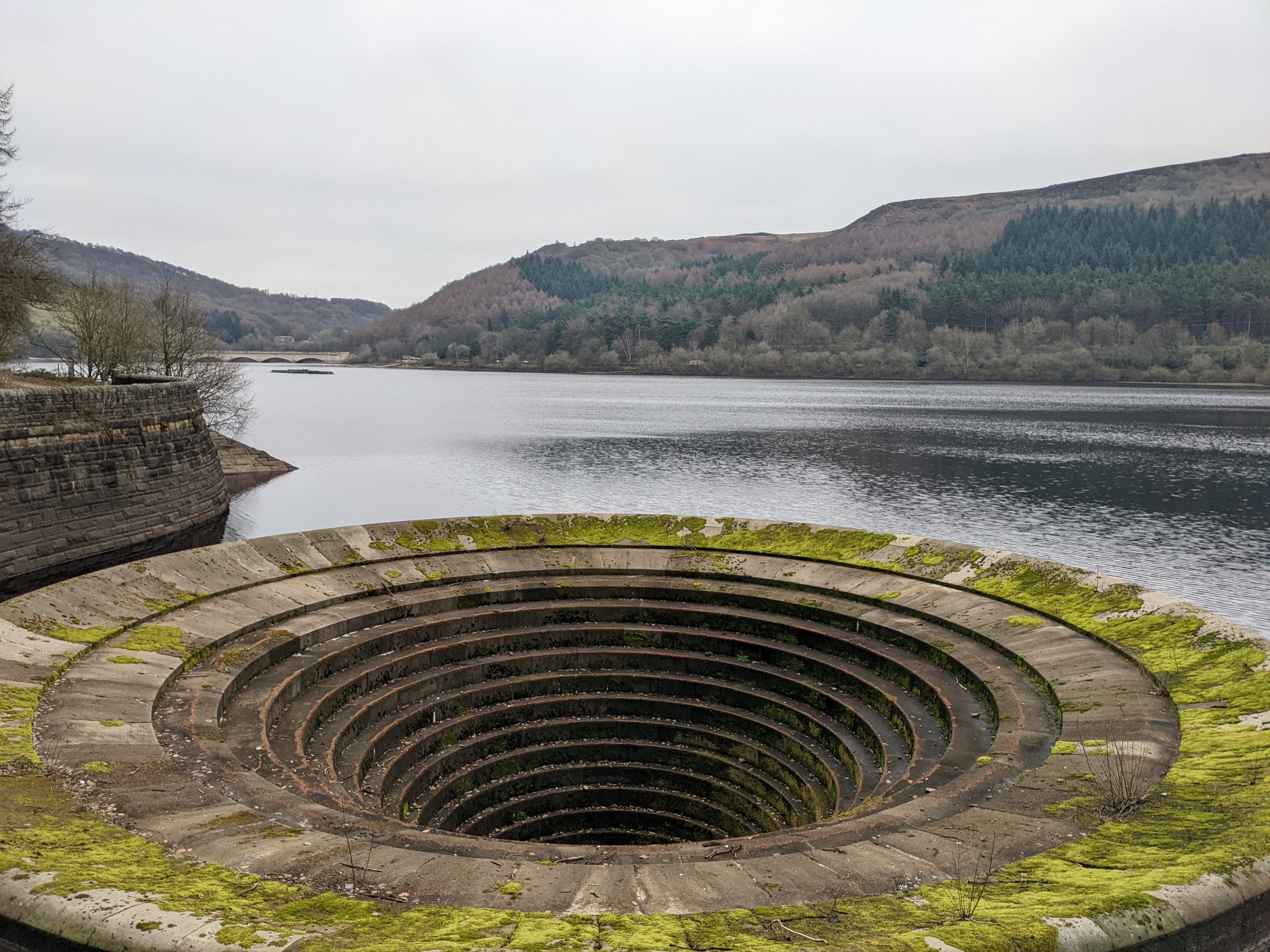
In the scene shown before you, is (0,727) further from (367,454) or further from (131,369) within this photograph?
(367,454)

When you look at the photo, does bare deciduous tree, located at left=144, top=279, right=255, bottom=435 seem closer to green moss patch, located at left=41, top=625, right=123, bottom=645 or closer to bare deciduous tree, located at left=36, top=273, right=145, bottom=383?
bare deciduous tree, located at left=36, top=273, right=145, bottom=383

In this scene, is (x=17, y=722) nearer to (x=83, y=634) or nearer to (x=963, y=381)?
(x=83, y=634)

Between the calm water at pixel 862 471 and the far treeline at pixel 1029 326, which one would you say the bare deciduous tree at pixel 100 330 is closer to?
the calm water at pixel 862 471

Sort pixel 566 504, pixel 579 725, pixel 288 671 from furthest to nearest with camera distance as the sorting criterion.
A: pixel 566 504 → pixel 579 725 → pixel 288 671

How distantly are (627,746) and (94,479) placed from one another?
81.4 feet

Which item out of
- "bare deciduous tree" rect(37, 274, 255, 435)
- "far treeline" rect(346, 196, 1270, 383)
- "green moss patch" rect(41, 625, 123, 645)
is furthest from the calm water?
"green moss patch" rect(41, 625, 123, 645)

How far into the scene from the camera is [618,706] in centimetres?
1864

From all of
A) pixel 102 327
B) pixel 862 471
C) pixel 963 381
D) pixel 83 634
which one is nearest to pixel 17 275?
pixel 102 327

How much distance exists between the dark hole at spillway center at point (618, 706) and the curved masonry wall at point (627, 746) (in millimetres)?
80

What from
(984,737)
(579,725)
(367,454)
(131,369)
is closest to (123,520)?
(579,725)

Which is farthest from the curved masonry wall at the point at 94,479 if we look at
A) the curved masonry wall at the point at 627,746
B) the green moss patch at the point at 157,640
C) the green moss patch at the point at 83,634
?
the green moss patch at the point at 157,640

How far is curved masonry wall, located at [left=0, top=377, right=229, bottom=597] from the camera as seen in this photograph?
2833 centimetres

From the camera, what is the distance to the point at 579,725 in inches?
722

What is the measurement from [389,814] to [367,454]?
6218 centimetres
